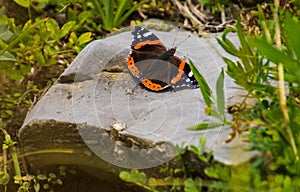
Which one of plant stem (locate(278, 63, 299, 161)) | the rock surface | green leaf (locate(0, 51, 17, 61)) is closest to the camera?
plant stem (locate(278, 63, 299, 161))

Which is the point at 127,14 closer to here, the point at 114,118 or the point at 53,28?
the point at 53,28

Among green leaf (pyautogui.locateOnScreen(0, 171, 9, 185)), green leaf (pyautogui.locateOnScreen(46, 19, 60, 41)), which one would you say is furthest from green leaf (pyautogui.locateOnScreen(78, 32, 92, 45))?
green leaf (pyautogui.locateOnScreen(0, 171, 9, 185))

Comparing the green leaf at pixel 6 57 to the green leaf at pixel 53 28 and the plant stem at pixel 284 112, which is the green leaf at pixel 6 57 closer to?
the green leaf at pixel 53 28

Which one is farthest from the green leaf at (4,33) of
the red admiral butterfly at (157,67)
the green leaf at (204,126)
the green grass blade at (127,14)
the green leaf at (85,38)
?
the green leaf at (204,126)

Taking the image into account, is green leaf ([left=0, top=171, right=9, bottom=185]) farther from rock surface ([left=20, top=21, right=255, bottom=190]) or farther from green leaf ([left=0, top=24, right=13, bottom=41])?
green leaf ([left=0, top=24, right=13, bottom=41])

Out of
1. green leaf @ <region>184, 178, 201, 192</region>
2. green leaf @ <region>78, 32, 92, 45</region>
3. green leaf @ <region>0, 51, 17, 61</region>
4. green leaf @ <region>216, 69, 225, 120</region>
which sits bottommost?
green leaf @ <region>184, 178, 201, 192</region>

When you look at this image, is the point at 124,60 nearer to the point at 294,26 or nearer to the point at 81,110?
the point at 81,110

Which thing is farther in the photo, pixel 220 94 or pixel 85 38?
pixel 85 38

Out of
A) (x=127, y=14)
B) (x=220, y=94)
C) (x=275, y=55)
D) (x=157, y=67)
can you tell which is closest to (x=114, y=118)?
(x=157, y=67)
